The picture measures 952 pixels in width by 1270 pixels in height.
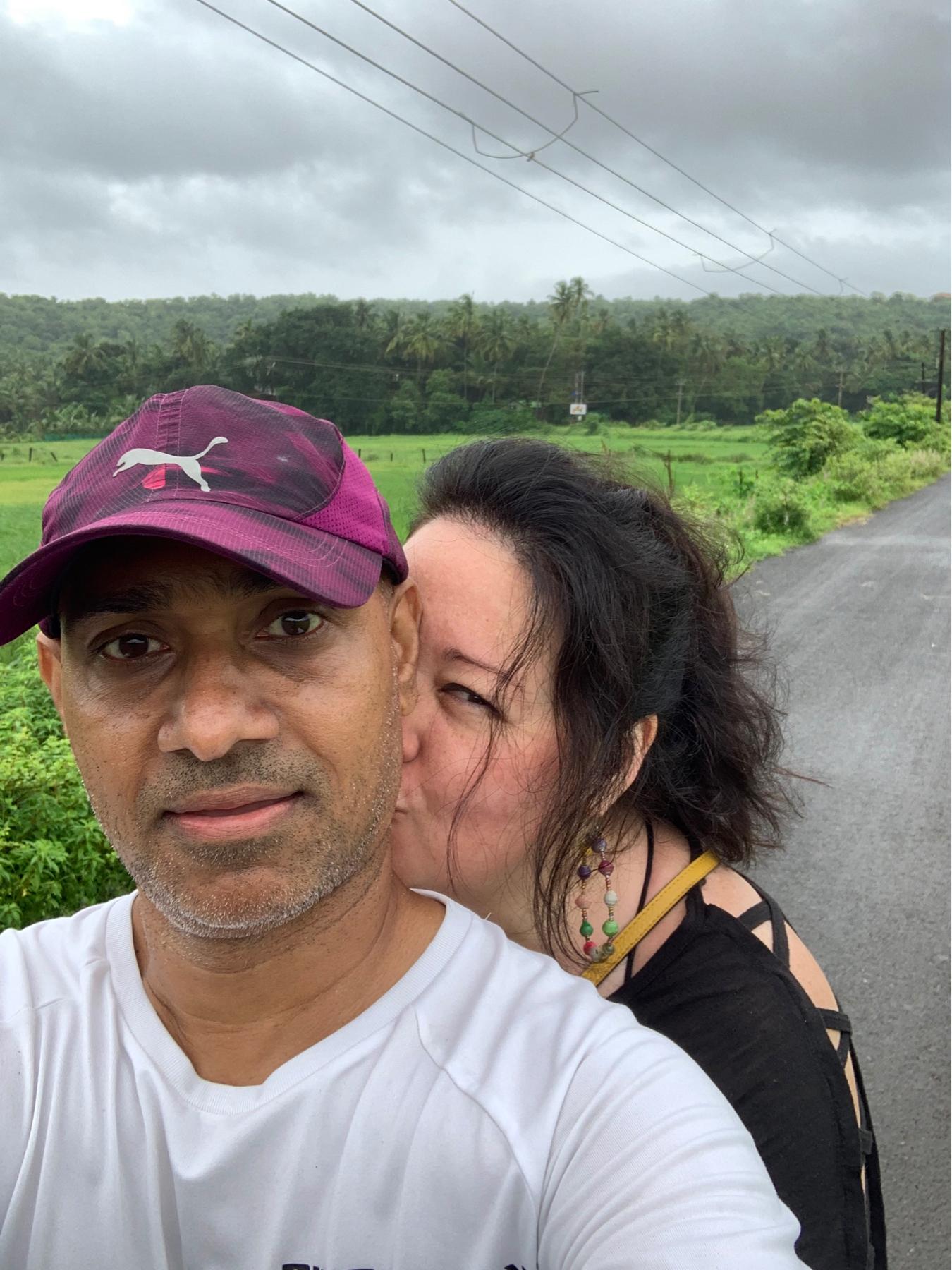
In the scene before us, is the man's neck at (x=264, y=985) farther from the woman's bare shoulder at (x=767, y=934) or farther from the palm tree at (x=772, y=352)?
the palm tree at (x=772, y=352)

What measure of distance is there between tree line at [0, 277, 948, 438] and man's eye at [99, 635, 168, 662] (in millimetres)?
855

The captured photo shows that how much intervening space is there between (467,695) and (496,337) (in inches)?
872

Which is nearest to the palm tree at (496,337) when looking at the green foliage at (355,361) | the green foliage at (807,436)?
the green foliage at (355,361)

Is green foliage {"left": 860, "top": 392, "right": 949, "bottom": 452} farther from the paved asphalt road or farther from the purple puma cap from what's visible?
the purple puma cap

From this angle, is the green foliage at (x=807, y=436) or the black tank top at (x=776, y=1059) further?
the green foliage at (x=807, y=436)

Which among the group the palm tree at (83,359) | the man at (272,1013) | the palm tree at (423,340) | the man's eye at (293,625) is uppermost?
the palm tree at (423,340)

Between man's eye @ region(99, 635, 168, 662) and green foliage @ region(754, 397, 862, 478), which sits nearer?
man's eye @ region(99, 635, 168, 662)

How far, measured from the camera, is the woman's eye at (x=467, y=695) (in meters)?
1.77

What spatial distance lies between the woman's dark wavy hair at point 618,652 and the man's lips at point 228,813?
63cm

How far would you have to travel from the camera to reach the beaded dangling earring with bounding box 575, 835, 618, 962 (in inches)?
69.9

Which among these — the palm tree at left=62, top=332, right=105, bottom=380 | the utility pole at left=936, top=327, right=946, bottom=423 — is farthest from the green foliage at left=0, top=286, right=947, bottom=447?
the utility pole at left=936, top=327, right=946, bottom=423

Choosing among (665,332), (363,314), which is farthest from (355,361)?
(665,332)

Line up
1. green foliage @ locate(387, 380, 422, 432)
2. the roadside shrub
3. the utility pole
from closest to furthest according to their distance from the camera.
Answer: green foliage @ locate(387, 380, 422, 432) < the roadside shrub < the utility pole

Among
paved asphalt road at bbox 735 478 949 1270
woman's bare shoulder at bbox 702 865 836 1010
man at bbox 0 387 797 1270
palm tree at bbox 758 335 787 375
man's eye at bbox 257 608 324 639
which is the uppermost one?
palm tree at bbox 758 335 787 375
